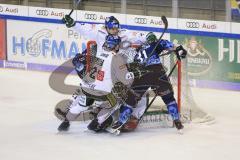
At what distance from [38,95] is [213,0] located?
3398mm

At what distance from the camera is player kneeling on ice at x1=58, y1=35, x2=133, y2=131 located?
5.93 metres

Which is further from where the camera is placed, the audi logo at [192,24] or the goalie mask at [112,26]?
the audi logo at [192,24]

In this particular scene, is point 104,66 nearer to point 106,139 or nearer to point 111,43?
point 111,43

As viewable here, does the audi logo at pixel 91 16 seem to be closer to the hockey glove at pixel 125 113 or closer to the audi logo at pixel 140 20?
the audi logo at pixel 140 20

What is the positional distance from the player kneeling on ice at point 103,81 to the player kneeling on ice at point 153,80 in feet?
0.45

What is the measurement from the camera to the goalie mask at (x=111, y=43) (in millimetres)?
5918

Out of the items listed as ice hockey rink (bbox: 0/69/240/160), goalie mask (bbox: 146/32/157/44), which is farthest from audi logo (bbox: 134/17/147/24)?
goalie mask (bbox: 146/32/157/44)

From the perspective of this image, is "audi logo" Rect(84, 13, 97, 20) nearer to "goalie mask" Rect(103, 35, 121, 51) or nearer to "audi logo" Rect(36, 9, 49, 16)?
"audi logo" Rect(36, 9, 49, 16)

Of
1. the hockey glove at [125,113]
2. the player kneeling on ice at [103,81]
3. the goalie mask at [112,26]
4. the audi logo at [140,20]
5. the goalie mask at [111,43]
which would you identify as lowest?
the hockey glove at [125,113]

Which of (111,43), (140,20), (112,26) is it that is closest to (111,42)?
(111,43)

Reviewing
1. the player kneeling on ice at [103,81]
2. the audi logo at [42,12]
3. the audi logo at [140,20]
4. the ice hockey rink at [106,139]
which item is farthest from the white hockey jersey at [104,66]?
the audi logo at [42,12]

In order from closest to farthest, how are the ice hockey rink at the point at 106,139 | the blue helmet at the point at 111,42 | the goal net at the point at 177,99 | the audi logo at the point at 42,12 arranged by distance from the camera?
the ice hockey rink at the point at 106,139
the blue helmet at the point at 111,42
the goal net at the point at 177,99
the audi logo at the point at 42,12

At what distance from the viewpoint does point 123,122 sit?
5.93 metres

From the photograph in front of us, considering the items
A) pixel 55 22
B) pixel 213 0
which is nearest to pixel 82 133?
pixel 55 22
